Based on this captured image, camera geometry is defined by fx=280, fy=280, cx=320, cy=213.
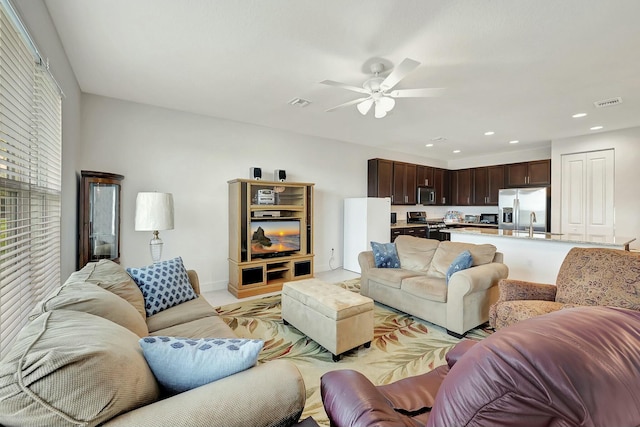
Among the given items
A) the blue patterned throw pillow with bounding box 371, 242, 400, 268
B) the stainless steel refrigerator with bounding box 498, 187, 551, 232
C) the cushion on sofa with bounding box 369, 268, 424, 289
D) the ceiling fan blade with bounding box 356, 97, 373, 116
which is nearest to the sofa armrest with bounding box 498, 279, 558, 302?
the cushion on sofa with bounding box 369, 268, 424, 289

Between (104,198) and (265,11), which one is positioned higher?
(265,11)

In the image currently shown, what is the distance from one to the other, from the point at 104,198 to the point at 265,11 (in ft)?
8.96

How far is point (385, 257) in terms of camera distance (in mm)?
3725

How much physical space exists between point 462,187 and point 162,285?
285 inches

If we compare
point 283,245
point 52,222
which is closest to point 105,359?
point 52,222

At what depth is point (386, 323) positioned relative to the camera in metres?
3.06

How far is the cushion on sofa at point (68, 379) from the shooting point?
65cm

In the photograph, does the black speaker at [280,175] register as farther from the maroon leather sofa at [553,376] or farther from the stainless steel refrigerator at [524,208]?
the stainless steel refrigerator at [524,208]

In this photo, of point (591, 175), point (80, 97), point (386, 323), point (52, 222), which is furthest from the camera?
point (591, 175)

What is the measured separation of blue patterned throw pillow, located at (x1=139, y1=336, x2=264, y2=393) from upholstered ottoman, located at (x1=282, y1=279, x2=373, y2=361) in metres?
1.37

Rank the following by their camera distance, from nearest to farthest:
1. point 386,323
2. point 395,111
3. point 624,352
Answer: point 624,352
point 386,323
point 395,111

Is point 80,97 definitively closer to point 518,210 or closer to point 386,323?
point 386,323

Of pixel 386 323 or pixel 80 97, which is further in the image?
pixel 80 97

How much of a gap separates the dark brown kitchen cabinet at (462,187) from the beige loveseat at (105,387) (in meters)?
7.36
